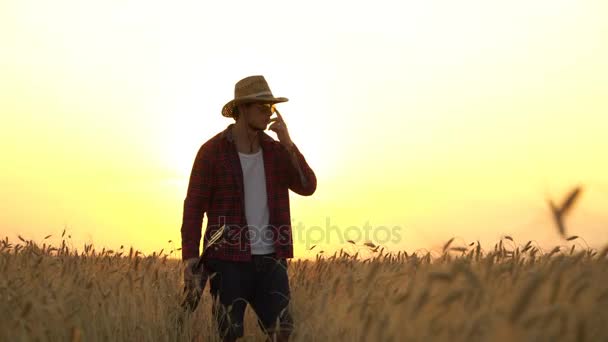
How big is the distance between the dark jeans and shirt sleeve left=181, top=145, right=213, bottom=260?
0.70 ft

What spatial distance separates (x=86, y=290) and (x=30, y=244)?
329 centimetres

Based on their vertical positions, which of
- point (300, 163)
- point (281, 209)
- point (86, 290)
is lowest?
point (86, 290)

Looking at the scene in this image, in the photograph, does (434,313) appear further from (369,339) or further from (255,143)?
(255,143)

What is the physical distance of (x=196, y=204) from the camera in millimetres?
5289

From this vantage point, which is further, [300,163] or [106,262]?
[106,262]

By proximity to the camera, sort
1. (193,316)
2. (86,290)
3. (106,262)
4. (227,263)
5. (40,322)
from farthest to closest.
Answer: (106,262) → (193,316) → (227,263) → (86,290) → (40,322)

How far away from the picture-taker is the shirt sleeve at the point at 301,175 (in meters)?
5.38

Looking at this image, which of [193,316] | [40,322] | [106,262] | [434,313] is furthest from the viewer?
[106,262]

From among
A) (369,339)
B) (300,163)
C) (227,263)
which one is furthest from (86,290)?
(369,339)

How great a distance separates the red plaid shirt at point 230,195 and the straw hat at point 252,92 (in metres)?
0.27

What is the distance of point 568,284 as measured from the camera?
2.74 meters

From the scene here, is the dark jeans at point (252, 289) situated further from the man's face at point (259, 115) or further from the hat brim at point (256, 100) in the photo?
the hat brim at point (256, 100)

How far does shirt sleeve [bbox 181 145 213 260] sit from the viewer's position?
5.27 meters

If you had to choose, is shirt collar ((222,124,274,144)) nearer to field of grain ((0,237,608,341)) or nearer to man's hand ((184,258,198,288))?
man's hand ((184,258,198,288))
